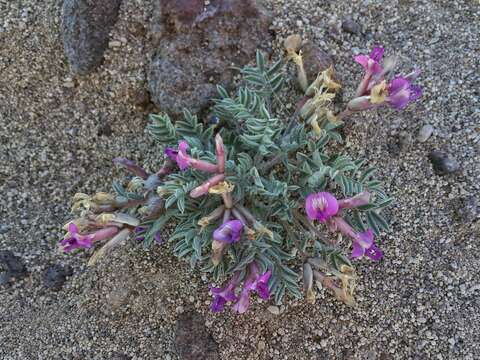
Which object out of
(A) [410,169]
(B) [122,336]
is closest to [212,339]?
(B) [122,336]

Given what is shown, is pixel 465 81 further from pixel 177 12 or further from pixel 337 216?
pixel 177 12

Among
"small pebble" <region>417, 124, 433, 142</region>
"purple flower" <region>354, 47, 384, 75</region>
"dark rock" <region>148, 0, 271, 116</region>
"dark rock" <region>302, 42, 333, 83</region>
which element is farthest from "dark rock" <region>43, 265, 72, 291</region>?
"small pebble" <region>417, 124, 433, 142</region>

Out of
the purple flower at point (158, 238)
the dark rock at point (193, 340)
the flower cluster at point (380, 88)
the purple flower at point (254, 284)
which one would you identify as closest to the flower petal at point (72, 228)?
the purple flower at point (158, 238)

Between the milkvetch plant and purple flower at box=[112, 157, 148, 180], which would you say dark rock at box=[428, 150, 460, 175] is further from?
purple flower at box=[112, 157, 148, 180]

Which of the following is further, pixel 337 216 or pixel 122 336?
pixel 122 336

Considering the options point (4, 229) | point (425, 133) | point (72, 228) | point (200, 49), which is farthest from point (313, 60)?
point (4, 229)
